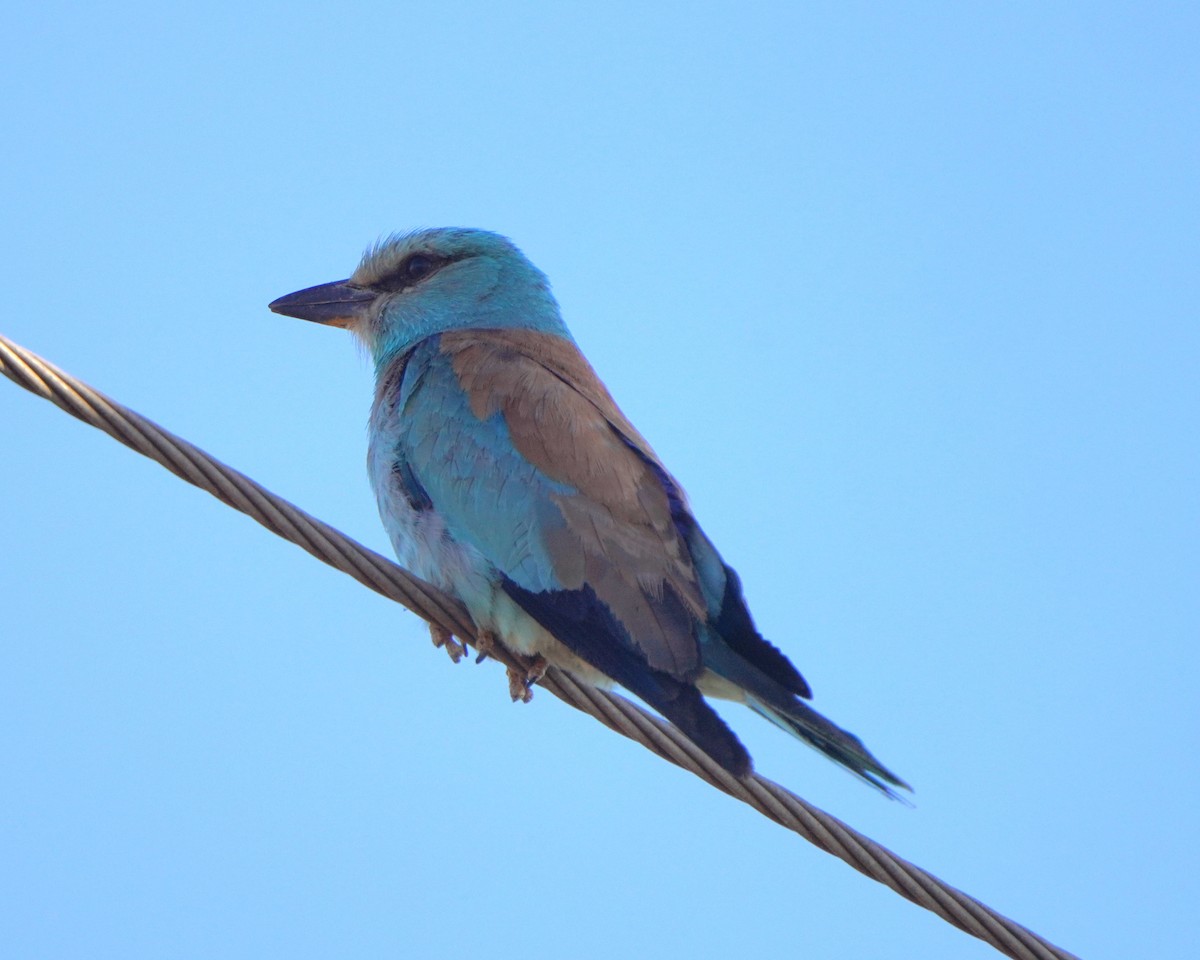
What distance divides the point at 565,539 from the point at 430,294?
2.21 m

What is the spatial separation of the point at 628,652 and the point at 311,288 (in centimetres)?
314

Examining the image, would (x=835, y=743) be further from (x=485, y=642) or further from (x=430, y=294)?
(x=430, y=294)

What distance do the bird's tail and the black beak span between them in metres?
3.00

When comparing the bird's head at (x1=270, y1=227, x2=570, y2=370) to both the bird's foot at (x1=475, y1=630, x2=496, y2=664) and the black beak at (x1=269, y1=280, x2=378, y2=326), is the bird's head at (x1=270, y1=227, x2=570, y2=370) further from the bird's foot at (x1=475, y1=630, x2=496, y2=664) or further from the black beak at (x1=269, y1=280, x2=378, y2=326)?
the bird's foot at (x1=475, y1=630, x2=496, y2=664)

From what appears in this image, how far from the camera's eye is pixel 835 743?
4066 millimetres

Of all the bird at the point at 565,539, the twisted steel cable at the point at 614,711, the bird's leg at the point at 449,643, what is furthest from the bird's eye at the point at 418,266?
the twisted steel cable at the point at 614,711

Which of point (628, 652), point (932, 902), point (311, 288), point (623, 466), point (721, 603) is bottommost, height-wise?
point (932, 902)

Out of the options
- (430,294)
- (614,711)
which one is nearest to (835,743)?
(614,711)

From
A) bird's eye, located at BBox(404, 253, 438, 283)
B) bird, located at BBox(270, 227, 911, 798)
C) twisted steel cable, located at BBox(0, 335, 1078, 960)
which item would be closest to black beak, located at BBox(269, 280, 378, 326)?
bird's eye, located at BBox(404, 253, 438, 283)

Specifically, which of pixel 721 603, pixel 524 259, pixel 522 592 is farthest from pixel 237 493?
pixel 524 259

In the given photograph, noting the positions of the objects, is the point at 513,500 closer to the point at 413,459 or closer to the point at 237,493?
the point at 413,459

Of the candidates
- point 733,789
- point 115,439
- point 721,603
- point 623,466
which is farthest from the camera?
point 623,466

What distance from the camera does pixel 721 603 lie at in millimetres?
4355

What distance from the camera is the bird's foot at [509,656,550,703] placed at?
4.54 meters
